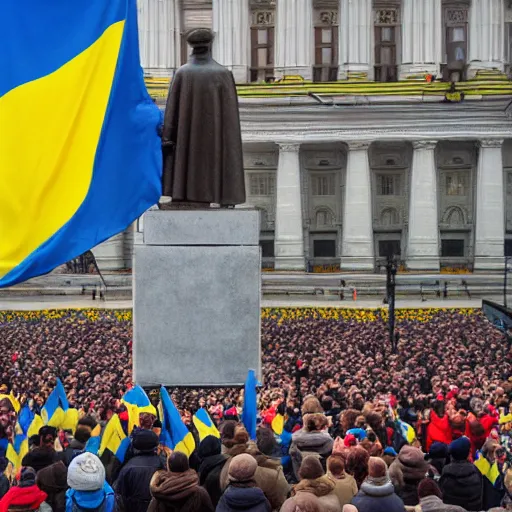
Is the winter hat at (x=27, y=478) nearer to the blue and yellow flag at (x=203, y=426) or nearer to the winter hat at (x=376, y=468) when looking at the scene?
the winter hat at (x=376, y=468)

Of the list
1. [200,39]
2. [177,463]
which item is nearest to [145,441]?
[177,463]

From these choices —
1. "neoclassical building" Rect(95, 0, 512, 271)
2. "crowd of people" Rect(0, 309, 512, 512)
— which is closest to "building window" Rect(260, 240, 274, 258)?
"neoclassical building" Rect(95, 0, 512, 271)

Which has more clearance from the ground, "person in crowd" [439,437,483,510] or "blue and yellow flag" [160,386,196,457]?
"blue and yellow flag" [160,386,196,457]

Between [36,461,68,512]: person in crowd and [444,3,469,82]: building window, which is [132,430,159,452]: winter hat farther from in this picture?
[444,3,469,82]: building window

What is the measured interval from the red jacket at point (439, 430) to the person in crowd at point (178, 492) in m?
6.21

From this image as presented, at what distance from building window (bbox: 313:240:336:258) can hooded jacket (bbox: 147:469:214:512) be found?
170 ft

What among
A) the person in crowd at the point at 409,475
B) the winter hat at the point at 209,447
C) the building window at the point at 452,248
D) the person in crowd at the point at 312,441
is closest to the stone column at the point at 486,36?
the building window at the point at 452,248

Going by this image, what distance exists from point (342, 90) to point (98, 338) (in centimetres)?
3088

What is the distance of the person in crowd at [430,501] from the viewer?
371 inches

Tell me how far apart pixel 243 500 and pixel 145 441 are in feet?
7.23

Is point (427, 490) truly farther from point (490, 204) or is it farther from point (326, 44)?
point (326, 44)

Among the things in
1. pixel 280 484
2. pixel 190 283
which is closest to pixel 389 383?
pixel 190 283

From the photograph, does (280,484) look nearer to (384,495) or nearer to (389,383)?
(384,495)

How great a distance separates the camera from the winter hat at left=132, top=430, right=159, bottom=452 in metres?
11.3
